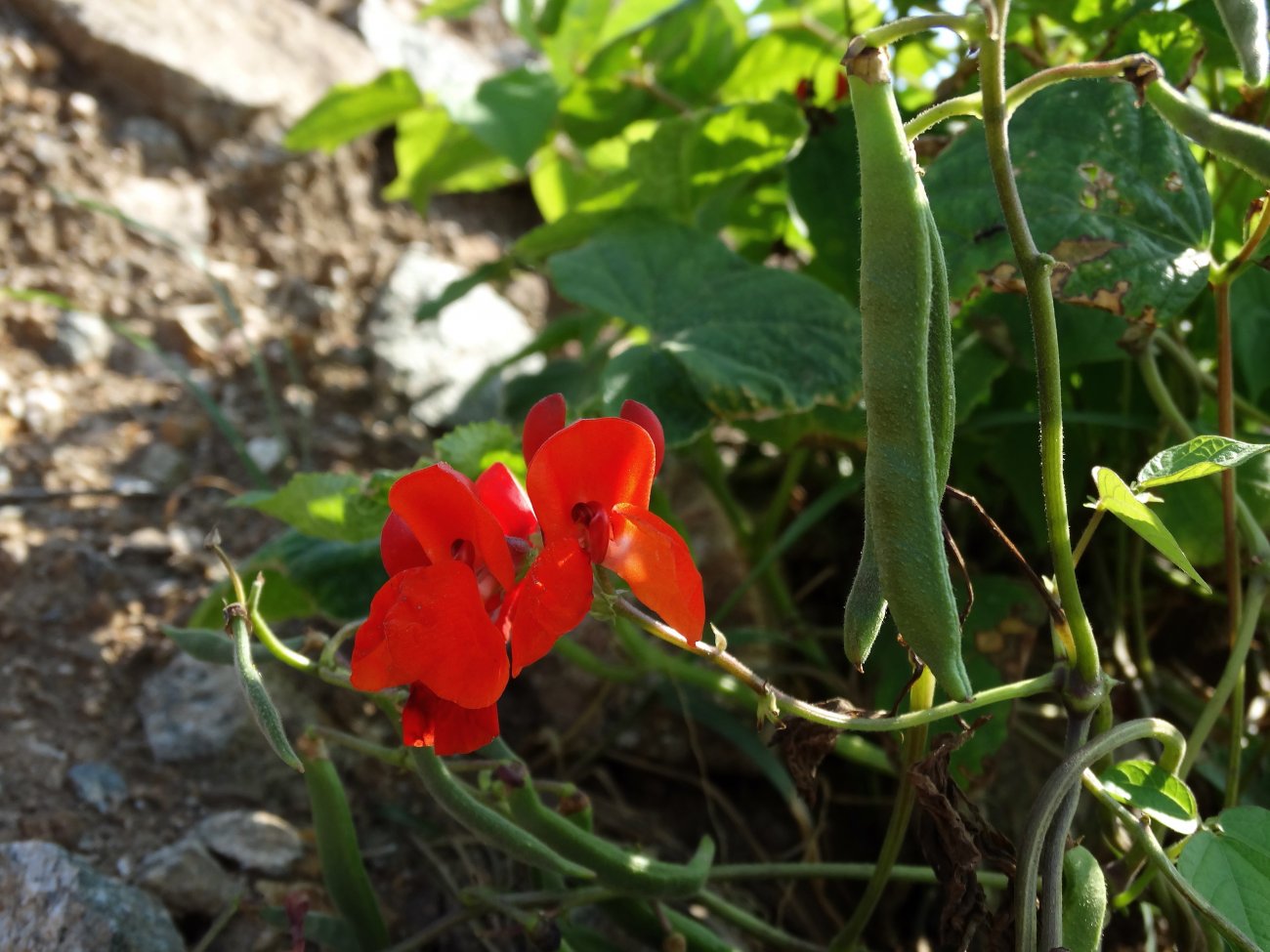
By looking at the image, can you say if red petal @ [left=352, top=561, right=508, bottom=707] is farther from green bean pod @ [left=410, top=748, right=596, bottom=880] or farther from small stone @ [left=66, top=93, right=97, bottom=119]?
small stone @ [left=66, top=93, right=97, bottom=119]

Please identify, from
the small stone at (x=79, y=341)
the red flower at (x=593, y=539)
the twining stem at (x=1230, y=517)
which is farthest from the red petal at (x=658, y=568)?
the small stone at (x=79, y=341)

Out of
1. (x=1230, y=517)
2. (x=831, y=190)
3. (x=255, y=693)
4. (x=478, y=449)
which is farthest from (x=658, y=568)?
(x=831, y=190)

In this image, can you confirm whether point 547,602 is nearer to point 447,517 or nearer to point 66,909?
point 447,517

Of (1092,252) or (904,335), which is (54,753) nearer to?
(904,335)

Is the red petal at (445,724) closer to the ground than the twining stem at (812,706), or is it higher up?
closer to the ground

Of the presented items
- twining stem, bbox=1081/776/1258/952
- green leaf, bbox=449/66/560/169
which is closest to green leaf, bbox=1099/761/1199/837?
twining stem, bbox=1081/776/1258/952

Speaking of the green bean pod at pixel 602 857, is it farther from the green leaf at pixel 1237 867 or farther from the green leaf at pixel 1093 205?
the green leaf at pixel 1093 205
